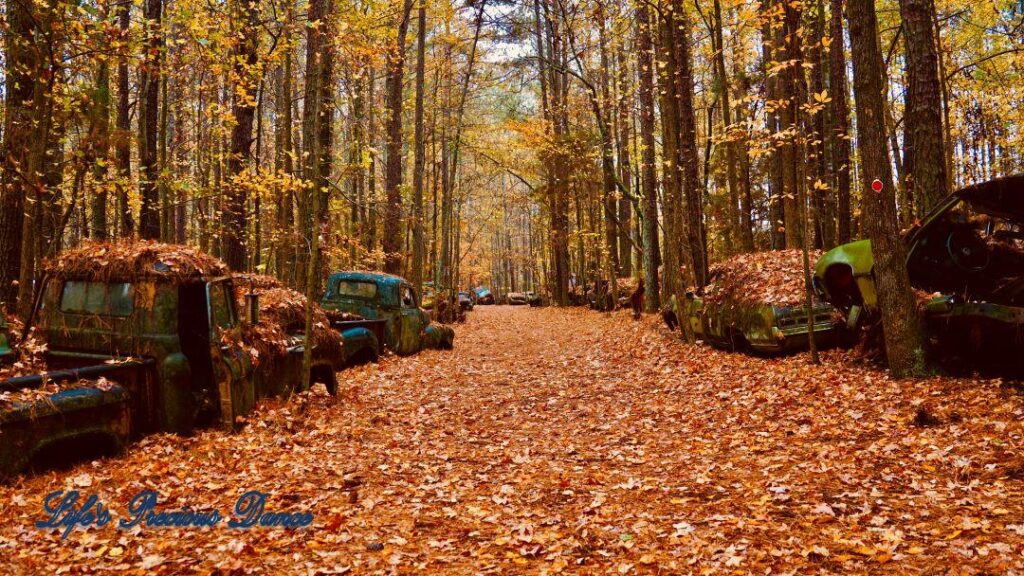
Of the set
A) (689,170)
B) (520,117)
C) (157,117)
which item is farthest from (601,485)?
(520,117)

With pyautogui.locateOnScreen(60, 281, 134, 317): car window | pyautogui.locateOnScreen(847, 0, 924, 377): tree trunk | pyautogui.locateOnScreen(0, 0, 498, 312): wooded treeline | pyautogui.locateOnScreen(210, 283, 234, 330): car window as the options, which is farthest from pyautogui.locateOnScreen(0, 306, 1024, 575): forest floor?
pyautogui.locateOnScreen(0, 0, 498, 312): wooded treeline

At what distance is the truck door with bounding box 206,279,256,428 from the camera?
20.9ft

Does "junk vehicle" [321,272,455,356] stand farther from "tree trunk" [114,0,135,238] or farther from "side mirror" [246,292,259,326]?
"side mirror" [246,292,259,326]

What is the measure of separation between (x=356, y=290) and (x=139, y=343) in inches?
298

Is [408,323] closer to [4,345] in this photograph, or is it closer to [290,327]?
[290,327]

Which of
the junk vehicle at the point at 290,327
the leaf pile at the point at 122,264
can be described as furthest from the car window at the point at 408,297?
the leaf pile at the point at 122,264

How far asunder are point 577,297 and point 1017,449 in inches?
1177

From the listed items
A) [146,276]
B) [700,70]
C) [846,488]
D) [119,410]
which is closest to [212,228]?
[146,276]

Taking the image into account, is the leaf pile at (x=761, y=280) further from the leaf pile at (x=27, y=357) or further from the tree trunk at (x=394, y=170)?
the tree trunk at (x=394, y=170)

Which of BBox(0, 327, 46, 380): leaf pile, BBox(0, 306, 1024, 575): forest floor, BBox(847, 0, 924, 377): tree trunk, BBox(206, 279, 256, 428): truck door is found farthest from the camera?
BBox(847, 0, 924, 377): tree trunk

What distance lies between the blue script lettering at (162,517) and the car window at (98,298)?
2369 millimetres

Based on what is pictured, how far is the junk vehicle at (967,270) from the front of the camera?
610 centimetres

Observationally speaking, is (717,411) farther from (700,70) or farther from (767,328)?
(700,70)

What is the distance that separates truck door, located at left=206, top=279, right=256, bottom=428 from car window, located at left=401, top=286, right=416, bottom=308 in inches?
279
